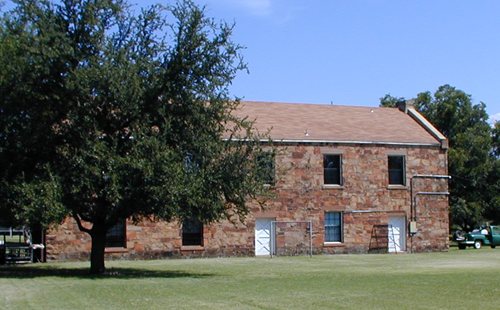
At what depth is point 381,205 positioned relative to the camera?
42812 millimetres

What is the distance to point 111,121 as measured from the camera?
26.9m

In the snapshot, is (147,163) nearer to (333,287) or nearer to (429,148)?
(333,287)

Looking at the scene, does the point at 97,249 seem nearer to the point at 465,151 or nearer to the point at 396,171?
the point at 396,171

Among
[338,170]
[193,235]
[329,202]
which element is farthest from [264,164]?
[338,170]

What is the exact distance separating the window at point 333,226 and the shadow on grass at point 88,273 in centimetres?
1435

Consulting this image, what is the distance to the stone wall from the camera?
1478 inches

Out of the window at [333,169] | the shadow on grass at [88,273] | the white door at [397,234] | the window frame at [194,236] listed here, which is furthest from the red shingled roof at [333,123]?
the shadow on grass at [88,273]

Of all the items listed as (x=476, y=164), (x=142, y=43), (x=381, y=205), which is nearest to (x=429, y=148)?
(x=381, y=205)

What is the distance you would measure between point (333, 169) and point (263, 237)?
536 centimetres

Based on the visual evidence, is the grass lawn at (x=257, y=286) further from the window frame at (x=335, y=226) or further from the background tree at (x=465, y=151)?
the background tree at (x=465, y=151)

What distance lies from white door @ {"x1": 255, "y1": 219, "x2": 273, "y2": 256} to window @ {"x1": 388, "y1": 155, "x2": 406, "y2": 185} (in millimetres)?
7856

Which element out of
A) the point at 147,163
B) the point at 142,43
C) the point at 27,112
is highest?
the point at 142,43

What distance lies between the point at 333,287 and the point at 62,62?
11.7 metres

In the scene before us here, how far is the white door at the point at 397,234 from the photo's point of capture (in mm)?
43406
